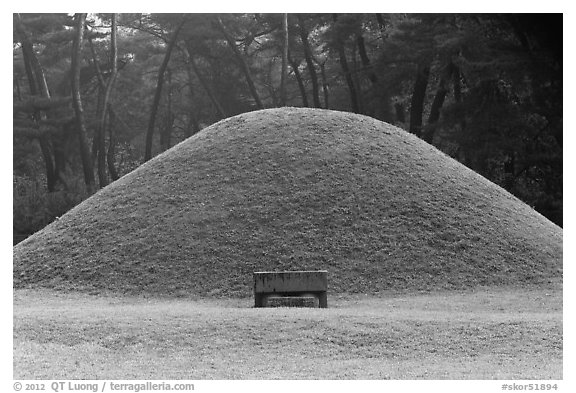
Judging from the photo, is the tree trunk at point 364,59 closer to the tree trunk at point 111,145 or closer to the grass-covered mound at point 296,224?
the grass-covered mound at point 296,224

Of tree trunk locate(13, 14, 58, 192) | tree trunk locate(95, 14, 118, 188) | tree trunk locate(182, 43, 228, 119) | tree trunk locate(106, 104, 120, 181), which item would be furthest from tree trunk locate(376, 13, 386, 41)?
tree trunk locate(13, 14, 58, 192)

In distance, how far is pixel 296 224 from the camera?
18047mm

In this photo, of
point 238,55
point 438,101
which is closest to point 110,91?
point 238,55

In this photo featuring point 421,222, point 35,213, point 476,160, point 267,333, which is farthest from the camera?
point 35,213

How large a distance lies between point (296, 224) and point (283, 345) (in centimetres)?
831

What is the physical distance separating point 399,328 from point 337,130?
479 inches

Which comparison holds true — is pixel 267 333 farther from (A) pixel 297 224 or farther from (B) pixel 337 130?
(B) pixel 337 130

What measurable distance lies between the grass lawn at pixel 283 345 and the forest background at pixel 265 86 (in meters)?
13.4

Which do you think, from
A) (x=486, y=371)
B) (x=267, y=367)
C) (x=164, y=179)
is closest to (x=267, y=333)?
(x=267, y=367)

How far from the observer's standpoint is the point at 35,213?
30.8 metres

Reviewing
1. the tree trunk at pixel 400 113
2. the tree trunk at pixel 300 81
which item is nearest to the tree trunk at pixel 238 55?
the tree trunk at pixel 300 81

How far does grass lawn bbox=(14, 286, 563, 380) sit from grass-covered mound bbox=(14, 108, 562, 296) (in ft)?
12.6

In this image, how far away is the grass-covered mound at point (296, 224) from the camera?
54.0ft

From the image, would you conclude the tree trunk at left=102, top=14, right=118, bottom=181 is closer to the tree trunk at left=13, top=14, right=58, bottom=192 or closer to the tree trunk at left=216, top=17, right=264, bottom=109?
the tree trunk at left=13, top=14, right=58, bottom=192
